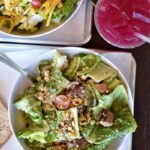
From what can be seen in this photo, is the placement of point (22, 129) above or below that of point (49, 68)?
below

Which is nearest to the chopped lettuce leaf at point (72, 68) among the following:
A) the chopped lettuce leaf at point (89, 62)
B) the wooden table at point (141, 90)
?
the chopped lettuce leaf at point (89, 62)

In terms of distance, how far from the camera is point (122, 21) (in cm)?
131

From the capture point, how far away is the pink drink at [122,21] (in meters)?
1.31

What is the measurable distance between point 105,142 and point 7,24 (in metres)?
0.45

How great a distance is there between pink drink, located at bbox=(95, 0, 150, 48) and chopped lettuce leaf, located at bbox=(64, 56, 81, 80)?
126 millimetres

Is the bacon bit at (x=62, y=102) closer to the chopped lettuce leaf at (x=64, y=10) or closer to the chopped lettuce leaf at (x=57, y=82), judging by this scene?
the chopped lettuce leaf at (x=57, y=82)

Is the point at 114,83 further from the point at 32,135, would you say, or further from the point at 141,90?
the point at 32,135

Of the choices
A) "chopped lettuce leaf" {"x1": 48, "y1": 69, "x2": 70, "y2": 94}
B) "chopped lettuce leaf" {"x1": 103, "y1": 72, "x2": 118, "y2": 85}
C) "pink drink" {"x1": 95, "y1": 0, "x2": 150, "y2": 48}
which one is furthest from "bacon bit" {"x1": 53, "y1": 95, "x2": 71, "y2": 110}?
"pink drink" {"x1": 95, "y1": 0, "x2": 150, "y2": 48}

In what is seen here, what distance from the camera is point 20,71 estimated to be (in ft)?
4.19

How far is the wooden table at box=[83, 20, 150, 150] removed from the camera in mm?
1350

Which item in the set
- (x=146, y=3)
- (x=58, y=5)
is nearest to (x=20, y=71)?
(x=58, y=5)

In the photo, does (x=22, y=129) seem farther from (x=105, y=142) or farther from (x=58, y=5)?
(x=58, y=5)

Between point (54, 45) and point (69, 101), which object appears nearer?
point (69, 101)

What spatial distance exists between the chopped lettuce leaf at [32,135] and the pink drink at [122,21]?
34cm
